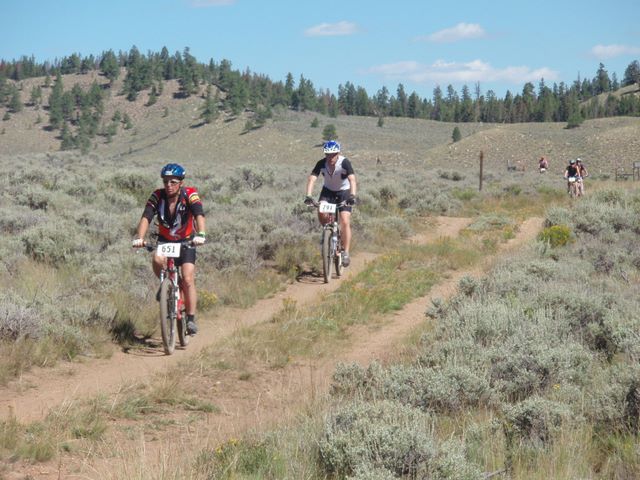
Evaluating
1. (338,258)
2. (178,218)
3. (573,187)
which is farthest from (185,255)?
(573,187)

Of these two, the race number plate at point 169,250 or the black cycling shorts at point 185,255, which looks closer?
the race number plate at point 169,250

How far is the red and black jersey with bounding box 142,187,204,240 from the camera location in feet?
25.9

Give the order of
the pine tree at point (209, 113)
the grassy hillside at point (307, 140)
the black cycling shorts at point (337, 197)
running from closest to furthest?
the black cycling shorts at point (337, 197)
the grassy hillside at point (307, 140)
the pine tree at point (209, 113)

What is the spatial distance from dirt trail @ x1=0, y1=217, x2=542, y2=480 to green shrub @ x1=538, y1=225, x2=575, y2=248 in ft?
13.8

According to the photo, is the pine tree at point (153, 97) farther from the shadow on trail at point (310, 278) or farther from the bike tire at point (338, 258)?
the bike tire at point (338, 258)

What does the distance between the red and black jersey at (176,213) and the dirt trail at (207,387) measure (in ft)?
4.45

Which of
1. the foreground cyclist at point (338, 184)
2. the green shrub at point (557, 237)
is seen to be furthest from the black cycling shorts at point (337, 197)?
the green shrub at point (557, 237)

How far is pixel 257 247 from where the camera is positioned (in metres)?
13.0

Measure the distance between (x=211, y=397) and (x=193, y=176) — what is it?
20.9m

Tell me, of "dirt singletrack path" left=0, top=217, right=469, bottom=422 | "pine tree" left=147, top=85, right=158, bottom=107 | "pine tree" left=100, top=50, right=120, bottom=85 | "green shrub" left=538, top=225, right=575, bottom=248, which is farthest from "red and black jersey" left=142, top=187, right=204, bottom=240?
"pine tree" left=100, top=50, right=120, bottom=85

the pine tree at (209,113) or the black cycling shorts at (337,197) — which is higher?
the pine tree at (209,113)

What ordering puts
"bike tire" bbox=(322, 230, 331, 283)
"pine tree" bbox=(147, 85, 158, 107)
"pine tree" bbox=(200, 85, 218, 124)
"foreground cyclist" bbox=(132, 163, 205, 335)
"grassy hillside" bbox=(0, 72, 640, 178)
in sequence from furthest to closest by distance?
1. "pine tree" bbox=(147, 85, 158, 107)
2. "pine tree" bbox=(200, 85, 218, 124)
3. "grassy hillside" bbox=(0, 72, 640, 178)
4. "bike tire" bbox=(322, 230, 331, 283)
5. "foreground cyclist" bbox=(132, 163, 205, 335)

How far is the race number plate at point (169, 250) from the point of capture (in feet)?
25.3

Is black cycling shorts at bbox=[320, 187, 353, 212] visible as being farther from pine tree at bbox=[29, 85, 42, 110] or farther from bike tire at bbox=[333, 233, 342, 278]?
pine tree at bbox=[29, 85, 42, 110]
